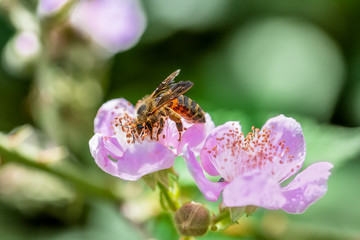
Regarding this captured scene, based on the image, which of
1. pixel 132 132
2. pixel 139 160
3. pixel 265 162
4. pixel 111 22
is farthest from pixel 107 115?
pixel 111 22

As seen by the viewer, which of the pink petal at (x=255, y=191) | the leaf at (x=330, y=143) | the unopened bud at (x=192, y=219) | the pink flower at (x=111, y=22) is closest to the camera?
the pink petal at (x=255, y=191)

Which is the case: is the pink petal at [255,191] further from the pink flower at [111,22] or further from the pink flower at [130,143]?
the pink flower at [111,22]

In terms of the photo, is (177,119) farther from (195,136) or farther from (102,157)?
(102,157)

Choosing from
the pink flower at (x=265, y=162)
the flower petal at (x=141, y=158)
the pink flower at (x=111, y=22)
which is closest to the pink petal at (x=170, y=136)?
the pink flower at (x=265, y=162)

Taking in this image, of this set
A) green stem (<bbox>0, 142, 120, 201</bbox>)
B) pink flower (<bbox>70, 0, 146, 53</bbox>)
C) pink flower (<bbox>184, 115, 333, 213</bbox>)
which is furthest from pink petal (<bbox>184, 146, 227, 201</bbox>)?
pink flower (<bbox>70, 0, 146, 53</bbox>)

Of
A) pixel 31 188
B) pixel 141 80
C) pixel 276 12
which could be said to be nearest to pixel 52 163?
pixel 31 188

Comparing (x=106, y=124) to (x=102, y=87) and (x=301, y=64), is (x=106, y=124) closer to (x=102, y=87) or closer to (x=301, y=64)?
(x=102, y=87)

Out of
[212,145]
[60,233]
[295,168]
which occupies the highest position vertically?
[212,145]
